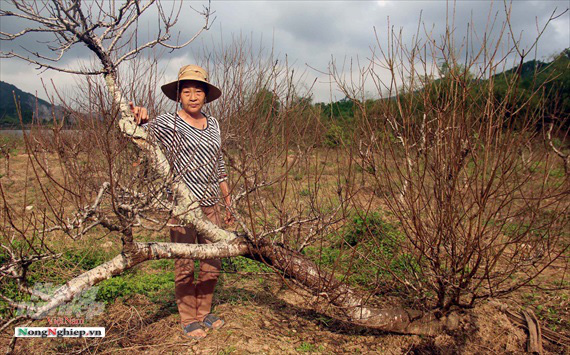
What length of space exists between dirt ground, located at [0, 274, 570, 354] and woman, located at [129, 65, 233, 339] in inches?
6.6

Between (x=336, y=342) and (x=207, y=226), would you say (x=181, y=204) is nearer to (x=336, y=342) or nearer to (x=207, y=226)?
(x=207, y=226)

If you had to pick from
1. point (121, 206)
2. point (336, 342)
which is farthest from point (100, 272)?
point (336, 342)

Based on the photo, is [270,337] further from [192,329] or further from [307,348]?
[192,329]

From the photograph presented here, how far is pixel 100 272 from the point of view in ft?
5.59

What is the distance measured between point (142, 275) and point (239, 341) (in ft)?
5.06

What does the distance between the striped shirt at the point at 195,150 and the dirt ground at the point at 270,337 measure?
36.3 inches

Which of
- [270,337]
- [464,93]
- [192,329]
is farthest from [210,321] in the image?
[464,93]

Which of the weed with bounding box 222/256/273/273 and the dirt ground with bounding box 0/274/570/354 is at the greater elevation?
the weed with bounding box 222/256/273/273

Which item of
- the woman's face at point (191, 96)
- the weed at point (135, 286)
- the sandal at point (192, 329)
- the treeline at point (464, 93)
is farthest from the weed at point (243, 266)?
the woman's face at point (191, 96)

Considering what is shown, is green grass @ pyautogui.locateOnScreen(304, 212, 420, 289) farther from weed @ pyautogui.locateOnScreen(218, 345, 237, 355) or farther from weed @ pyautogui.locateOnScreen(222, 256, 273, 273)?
weed @ pyautogui.locateOnScreen(218, 345, 237, 355)

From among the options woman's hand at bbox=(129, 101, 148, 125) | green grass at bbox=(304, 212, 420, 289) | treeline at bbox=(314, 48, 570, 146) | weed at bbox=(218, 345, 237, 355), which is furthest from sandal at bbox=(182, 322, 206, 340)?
treeline at bbox=(314, 48, 570, 146)

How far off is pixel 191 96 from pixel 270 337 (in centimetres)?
176

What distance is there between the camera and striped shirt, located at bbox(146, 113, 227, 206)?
6.90 feet

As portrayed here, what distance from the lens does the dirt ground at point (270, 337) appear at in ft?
7.54
